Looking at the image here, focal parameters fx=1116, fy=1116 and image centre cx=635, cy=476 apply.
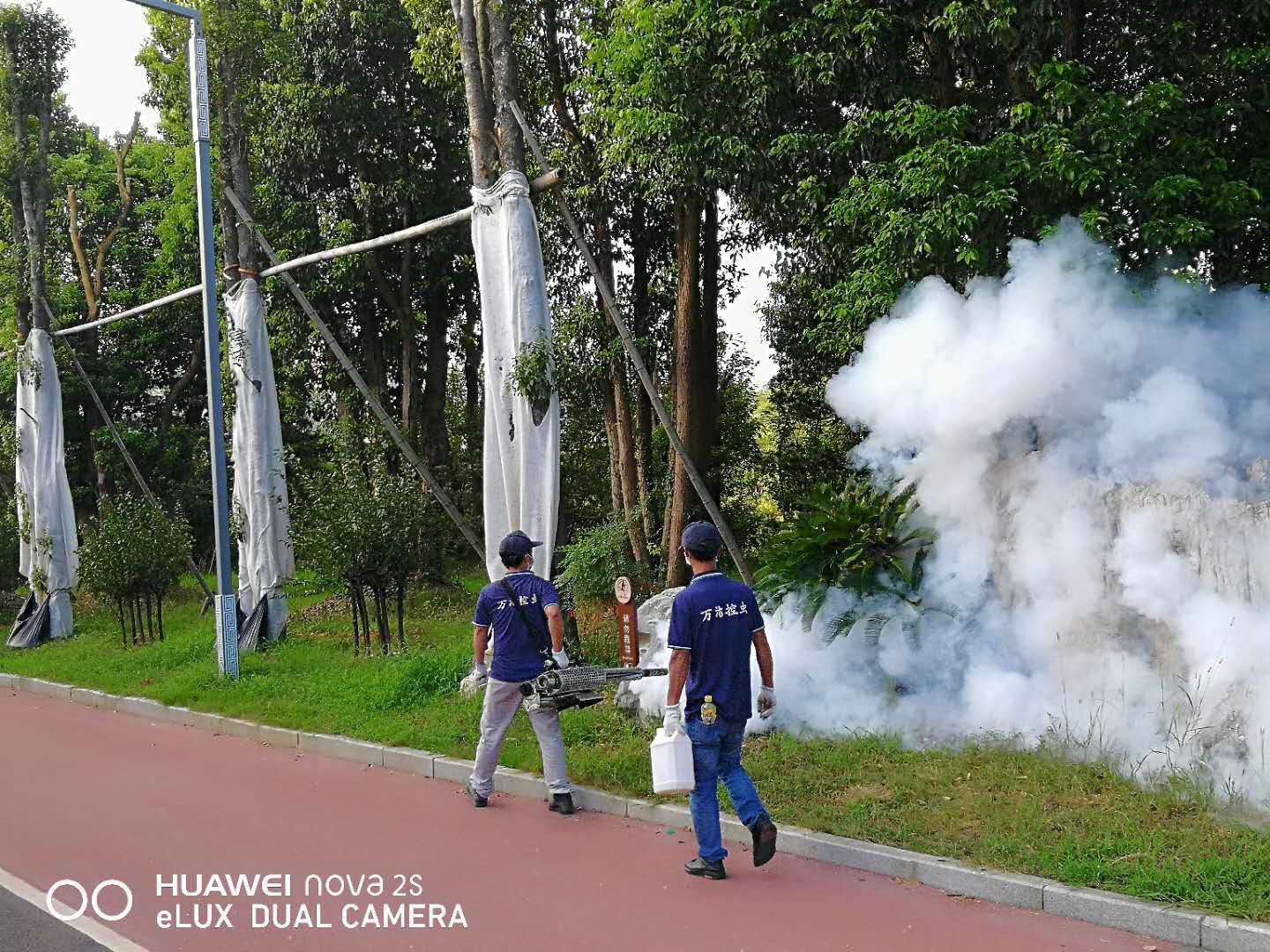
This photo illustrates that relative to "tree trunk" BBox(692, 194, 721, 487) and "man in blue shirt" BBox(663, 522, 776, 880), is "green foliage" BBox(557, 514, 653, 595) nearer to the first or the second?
"tree trunk" BBox(692, 194, 721, 487)

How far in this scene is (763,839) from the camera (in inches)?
228

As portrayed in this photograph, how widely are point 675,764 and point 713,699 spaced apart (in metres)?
0.40

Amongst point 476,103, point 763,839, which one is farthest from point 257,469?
point 763,839

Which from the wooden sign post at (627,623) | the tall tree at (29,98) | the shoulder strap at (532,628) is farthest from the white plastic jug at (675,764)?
the tall tree at (29,98)

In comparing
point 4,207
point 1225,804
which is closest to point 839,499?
point 1225,804

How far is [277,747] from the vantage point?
33.1ft

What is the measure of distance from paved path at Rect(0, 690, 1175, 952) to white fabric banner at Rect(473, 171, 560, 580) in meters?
2.95

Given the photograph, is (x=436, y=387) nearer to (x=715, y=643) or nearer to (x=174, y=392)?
(x=174, y=392)

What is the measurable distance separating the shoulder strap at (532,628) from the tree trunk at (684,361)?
24.3 feet

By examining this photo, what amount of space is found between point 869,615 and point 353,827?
4167 mm

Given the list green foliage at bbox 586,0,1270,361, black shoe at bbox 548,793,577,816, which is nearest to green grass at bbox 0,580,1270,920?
black shoe at bbox 548,793,577,816

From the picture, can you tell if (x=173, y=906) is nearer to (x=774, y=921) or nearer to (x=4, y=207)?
(x=774, y=921)

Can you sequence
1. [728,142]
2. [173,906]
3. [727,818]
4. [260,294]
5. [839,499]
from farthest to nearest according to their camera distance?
1. [260,294]
2. [728,142]
3. [839,499]
4. [727,818]
5. [173,906]

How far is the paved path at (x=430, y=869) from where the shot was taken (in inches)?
205
